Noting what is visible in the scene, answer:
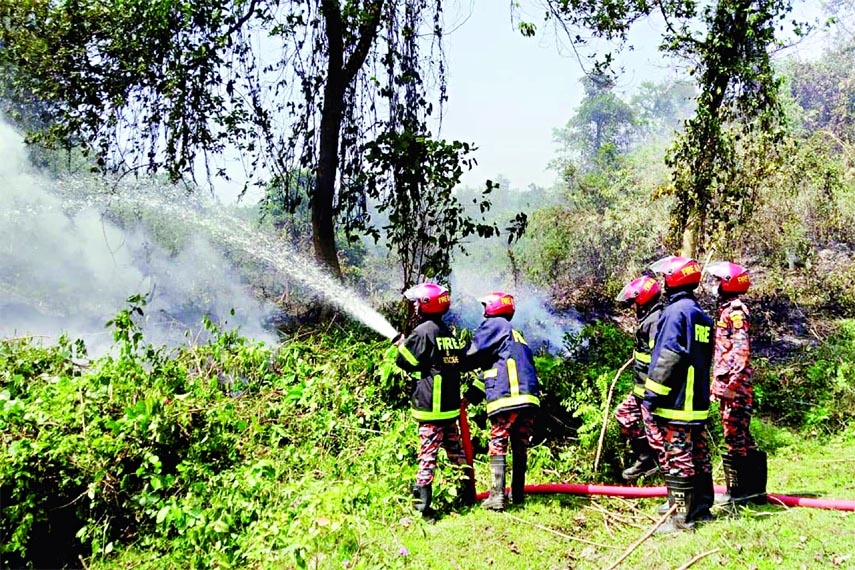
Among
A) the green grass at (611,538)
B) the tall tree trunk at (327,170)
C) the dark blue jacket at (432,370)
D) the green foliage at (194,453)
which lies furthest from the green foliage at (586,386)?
the tall tree trunk at (327,170)

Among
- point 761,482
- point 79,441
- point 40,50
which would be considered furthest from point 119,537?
point 40,50

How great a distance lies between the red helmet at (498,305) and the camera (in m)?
5.75

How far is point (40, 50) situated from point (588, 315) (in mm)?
13545

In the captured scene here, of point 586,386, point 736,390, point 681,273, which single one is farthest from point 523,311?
point 681,273

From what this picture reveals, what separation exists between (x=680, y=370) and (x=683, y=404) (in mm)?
264

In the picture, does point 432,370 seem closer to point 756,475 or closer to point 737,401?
point 737,401

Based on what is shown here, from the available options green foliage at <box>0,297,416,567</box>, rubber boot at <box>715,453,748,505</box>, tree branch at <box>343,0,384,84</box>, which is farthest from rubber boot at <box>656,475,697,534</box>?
tree branch at <box>343,0,384,84</box>

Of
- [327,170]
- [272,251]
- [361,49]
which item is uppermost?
[361,49]

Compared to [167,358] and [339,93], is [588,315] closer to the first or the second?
[339,93]

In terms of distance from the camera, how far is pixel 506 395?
548 cm

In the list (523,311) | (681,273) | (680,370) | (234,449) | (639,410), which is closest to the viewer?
(680,370)

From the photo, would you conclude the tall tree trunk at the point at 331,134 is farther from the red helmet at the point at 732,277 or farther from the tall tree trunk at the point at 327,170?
the red helmet at the point at 732,277

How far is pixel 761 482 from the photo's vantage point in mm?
5434

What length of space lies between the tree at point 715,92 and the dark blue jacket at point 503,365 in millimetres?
4840
